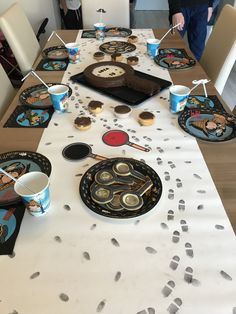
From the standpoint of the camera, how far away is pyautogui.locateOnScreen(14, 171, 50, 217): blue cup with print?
74cm

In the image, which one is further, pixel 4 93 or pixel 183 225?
pixel 4 93

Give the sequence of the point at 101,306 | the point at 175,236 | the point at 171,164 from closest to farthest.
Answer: the point at 101,306
the point at 175,236
the point at 171,164

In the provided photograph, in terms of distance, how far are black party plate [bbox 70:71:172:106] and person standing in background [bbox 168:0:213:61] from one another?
940 mm

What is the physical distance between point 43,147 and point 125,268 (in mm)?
542

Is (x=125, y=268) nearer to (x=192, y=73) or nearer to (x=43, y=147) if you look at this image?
(x=43, y=147)

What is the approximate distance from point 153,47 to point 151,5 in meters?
4.12

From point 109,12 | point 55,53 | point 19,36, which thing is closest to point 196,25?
point 109,12

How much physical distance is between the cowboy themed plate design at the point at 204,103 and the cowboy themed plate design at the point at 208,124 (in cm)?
5

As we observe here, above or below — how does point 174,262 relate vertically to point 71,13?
above

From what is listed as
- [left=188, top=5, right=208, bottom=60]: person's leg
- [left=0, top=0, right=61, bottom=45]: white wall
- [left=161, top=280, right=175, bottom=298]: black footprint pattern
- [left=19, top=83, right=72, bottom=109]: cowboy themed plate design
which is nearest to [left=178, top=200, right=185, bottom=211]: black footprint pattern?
[left=161, top=280, right=175, bottom=298]: black footprint pattern

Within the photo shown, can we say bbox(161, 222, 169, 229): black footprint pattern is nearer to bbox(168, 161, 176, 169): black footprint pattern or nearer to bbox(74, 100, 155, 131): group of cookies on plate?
bbox(168, 161, 176, 169): black footprint pattern

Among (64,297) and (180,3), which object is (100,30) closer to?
(180,3)

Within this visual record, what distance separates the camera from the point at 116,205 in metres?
0.80

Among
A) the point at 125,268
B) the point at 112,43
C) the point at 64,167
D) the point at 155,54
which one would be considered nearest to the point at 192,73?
the point at 155,54
